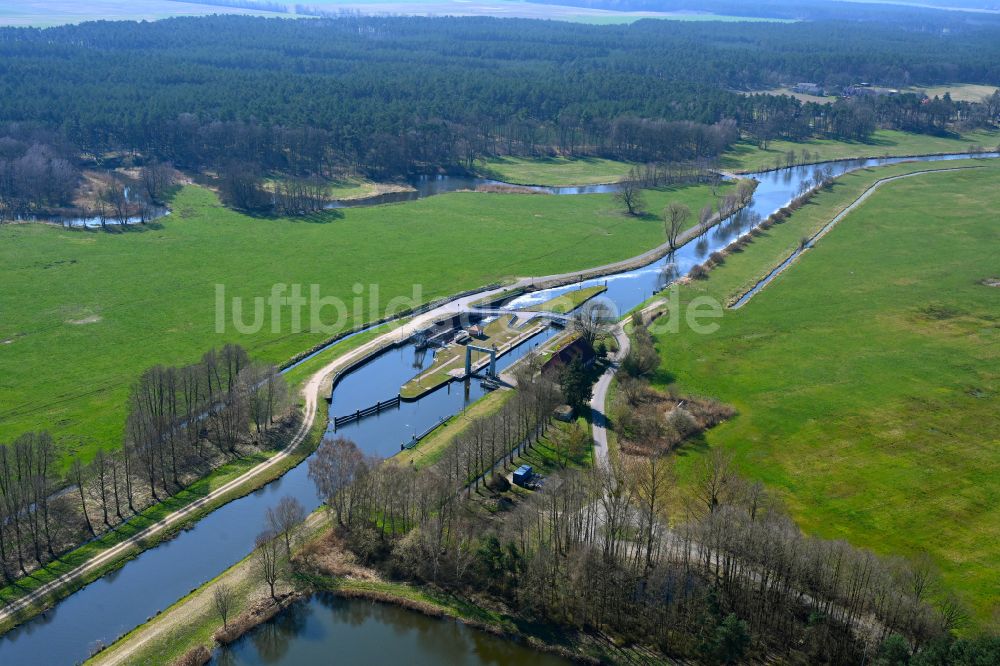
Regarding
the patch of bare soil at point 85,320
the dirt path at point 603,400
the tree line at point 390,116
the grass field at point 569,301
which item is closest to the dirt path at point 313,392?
the grass field at point 569,301

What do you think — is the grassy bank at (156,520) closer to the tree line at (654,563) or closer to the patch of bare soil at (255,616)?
the tree line at (654,563)

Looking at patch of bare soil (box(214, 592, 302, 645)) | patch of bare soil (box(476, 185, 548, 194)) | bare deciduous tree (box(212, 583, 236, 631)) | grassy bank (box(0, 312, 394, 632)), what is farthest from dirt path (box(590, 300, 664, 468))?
patch of bare soil (box(476, 185, 548, 194))

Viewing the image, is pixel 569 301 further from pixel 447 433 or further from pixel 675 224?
pixel 447 433

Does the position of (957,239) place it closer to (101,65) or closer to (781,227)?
(781,227)

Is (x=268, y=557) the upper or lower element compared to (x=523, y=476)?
lower

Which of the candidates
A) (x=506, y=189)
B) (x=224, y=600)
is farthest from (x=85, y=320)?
(x=506, y=189)

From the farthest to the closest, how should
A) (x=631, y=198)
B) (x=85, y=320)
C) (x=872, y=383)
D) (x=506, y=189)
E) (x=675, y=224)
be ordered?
(x=506, y=189), (x=631, y=198), (x=675, y=224), (x=85, y=320), (x=872, y=383)
